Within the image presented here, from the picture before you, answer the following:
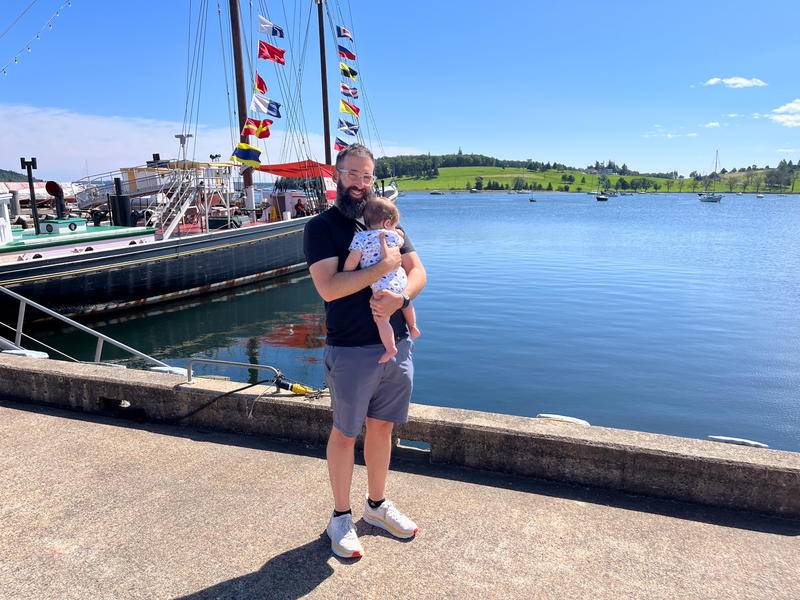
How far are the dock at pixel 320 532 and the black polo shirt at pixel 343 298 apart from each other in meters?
1.10

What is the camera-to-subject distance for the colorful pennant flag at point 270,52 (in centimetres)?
2297

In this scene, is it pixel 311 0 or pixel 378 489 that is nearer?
pixel 378 489

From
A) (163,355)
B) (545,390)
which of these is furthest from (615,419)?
(163,355)

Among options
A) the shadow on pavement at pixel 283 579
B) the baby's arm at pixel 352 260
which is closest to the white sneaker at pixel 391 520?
the shadow on pavement at pixel 283 579

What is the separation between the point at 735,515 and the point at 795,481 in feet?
1.20

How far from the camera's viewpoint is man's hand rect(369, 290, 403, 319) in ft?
8.63

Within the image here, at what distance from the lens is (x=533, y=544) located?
2.87m

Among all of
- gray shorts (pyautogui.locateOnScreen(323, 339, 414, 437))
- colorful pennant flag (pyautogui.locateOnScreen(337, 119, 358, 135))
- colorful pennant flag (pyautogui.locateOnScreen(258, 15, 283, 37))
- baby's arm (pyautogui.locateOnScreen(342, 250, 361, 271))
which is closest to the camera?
baby's arm (pyautogui.locateOnScreen(342, 250, 361, 271))

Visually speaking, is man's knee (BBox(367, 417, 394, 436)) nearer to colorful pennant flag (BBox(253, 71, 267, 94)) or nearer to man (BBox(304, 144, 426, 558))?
man (BBox(304, 144, 426, 558))

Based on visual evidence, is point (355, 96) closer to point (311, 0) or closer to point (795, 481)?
point (311, 0)

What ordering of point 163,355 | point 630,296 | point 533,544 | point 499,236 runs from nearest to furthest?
point 533,544, point 163,355, point 630,296, point 499,236

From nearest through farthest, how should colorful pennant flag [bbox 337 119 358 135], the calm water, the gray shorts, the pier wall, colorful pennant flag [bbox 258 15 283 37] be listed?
the gray shorts < the pier wall < the calm water < colorful pennant flag [bbox 258 15 283 37] < colorful pennant flag [bbox 337 119 358 135]

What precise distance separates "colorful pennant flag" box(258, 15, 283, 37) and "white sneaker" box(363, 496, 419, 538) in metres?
23.8

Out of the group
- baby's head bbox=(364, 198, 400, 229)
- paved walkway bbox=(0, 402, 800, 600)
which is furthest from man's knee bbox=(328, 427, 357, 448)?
baby's head bbox=(364, 198, 400, 229)
